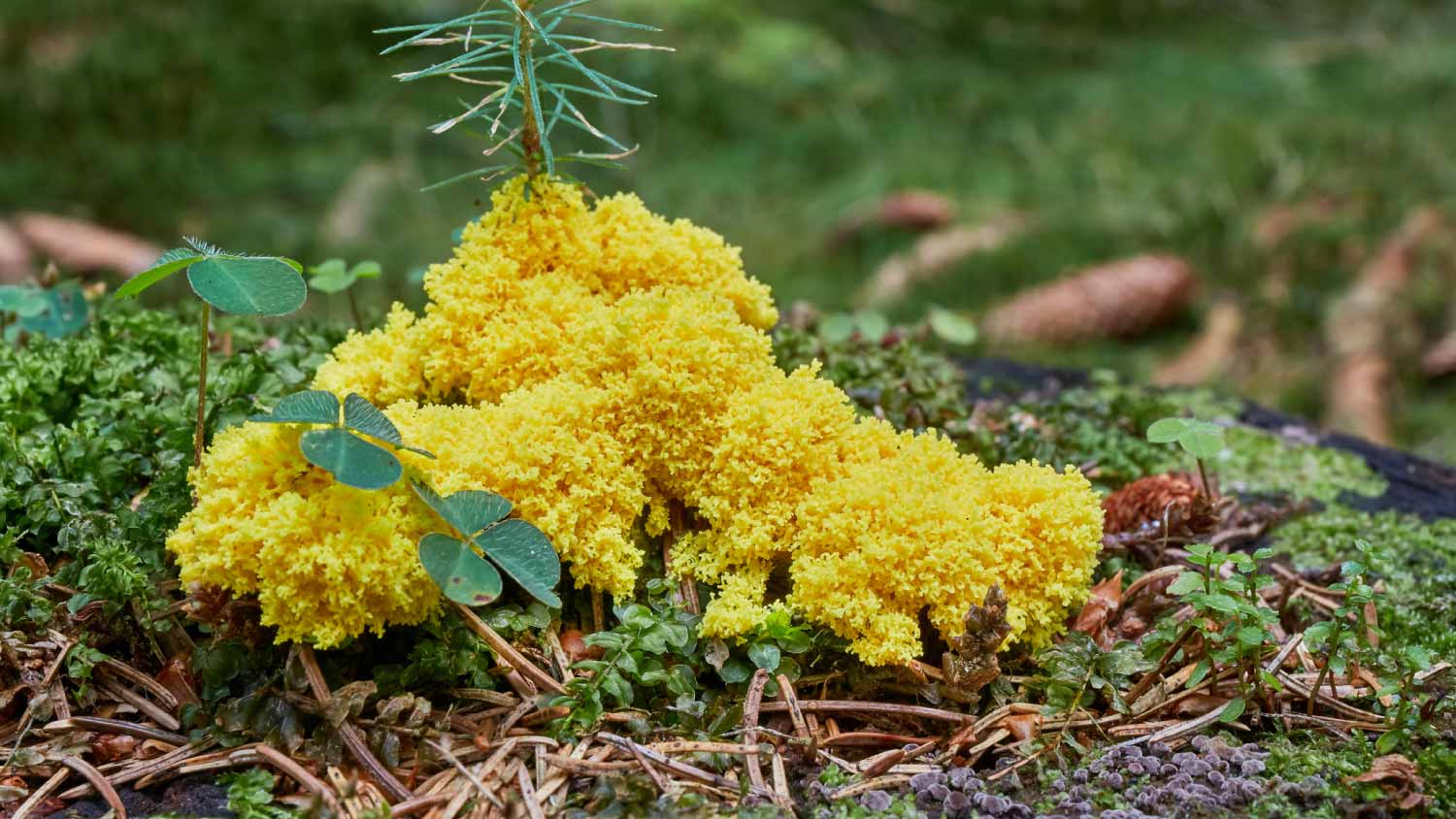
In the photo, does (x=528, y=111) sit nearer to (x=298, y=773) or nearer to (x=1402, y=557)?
(x=298, y=773)

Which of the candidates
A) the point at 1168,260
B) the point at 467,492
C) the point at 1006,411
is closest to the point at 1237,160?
the point at 1168,260

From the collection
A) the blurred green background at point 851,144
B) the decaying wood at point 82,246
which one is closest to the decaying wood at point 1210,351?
the blurred green background at point 851,144

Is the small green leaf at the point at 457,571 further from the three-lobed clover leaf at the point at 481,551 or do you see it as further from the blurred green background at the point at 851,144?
the blurred green background at the point at 851,144

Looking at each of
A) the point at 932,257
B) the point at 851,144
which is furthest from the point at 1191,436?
the point at 851,144

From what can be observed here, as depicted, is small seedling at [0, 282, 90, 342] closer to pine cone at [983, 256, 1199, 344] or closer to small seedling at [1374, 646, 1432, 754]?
small seedling at [1374, 646, 1432, 754]

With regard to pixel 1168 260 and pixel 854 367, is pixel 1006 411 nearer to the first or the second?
pixel 854 367
